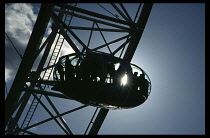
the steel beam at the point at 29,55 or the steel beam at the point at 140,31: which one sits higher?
the steel beam at the point at 140,31

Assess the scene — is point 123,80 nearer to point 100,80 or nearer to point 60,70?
point 100,80

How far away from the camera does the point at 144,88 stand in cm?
1051

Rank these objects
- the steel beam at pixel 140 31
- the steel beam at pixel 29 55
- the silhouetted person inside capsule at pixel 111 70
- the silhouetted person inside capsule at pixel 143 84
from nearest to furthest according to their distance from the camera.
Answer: the silhouetted person inside capsule at pixel 111 70, the silhouetted person inside capsule at pixel 143 84, the steel beam at pixel 29 55, the steel beam at pixel 140 31

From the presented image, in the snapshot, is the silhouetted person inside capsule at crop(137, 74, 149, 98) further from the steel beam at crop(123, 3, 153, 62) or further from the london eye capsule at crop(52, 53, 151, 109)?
the steel beam at crop(123, 3, 153, 62)

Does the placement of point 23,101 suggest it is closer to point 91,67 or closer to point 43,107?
point 43,107

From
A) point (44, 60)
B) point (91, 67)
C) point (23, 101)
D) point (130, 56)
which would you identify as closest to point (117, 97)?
point (91, 67)

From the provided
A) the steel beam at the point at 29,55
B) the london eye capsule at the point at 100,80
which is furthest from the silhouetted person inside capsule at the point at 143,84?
the steel beam at the point at 29,55

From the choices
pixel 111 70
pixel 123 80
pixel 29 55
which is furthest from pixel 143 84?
pixel 29 55

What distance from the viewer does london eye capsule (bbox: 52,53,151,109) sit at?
9.65 meters

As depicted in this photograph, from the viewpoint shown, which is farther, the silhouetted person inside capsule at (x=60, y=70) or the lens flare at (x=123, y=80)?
the silhouetted person inside capsule at (x=60, y=70)

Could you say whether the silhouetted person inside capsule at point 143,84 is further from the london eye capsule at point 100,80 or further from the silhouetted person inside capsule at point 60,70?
the silhouetted person inside capsule at point 60,70

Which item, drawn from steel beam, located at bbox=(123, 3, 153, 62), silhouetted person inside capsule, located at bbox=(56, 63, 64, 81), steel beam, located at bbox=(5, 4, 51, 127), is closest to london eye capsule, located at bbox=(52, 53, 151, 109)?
silhouetted person inside capsule, located at bbox=(56, 63, 64, 81)

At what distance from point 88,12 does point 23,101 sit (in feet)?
25.4

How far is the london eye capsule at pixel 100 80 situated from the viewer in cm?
965
